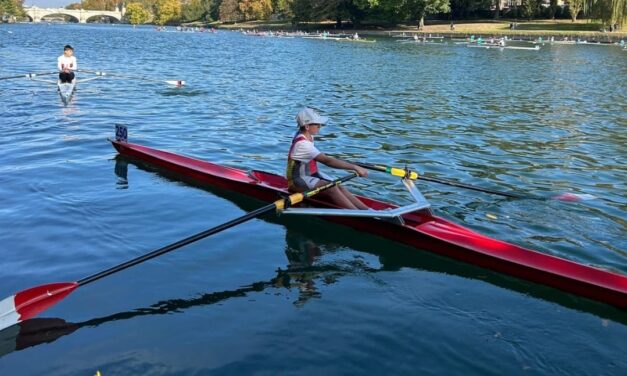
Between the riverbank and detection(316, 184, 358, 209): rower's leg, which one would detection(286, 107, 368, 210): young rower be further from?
the riverbank

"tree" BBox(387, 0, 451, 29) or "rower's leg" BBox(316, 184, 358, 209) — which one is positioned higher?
"tree" BBox(387, 0, 451, 29)

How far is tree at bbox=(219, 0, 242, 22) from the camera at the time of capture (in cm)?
15200

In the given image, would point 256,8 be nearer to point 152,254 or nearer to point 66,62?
point 66,62

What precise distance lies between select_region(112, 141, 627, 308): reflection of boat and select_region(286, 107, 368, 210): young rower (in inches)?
10.4

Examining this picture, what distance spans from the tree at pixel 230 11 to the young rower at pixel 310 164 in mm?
150763

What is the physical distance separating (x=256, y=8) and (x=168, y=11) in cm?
5159

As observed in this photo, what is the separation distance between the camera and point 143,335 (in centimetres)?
639

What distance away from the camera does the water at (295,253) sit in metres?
6.09

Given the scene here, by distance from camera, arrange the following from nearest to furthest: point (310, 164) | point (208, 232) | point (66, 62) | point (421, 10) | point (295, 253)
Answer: point (208, 232) → point (295, 253) → point (310, 164) → point (66, 62) → point (421, 10)

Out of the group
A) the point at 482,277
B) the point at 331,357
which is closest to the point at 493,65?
the point at 482,277

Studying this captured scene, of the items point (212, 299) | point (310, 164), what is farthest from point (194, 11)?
point (212, 299)

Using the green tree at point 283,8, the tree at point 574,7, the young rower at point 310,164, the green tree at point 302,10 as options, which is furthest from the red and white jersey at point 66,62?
the green tree at point 283,8

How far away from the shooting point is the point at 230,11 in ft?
504

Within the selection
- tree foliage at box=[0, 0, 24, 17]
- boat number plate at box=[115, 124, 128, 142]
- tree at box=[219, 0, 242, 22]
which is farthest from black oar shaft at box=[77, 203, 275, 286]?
tree foliage at box=[0, 0, 24, 17]
